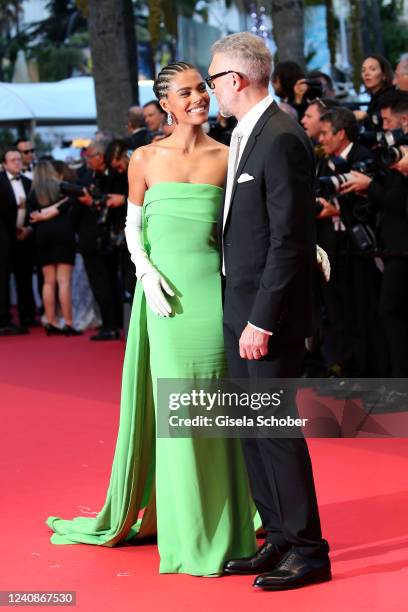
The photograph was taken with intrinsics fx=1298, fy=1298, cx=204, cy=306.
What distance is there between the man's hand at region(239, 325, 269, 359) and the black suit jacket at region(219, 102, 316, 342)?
34 mm

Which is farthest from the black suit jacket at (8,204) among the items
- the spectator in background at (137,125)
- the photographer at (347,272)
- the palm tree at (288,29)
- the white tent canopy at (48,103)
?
the white tent canopy at (48,103)

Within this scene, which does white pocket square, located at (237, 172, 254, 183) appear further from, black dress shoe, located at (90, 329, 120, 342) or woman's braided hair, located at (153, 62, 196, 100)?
black dress shoe, located at (90, 329, 120, 342)

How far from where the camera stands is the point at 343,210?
803cm

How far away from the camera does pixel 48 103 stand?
88.3 ft

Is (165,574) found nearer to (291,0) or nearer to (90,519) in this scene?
(90,519)

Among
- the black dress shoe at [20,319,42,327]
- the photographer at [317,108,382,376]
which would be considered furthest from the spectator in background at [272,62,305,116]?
the black dress shoe at [20,319,42,327]

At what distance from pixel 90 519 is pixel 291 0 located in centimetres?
965

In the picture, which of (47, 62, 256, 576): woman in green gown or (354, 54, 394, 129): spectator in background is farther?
(354, 54, 394, 129): spectator in background

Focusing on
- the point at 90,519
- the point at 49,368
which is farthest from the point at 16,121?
the point at 90,519

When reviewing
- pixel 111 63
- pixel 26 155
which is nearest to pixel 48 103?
pixel 26 155

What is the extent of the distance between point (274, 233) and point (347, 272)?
4.03 meters

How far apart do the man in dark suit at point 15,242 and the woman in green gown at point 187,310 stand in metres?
8.64

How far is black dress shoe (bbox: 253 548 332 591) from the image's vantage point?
4.38 metres

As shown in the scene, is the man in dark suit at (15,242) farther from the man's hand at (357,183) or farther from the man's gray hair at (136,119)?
the man's hand at (357,183)
